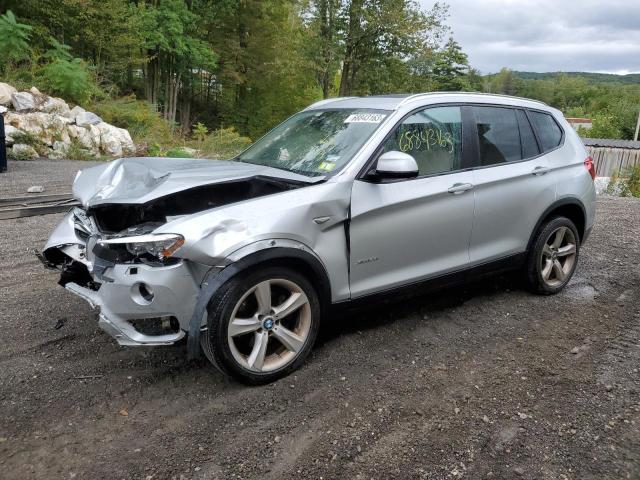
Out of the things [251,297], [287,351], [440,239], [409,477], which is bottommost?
[409,477]

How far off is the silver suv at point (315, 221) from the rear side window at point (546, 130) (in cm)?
1

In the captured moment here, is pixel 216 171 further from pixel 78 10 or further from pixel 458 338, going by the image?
pixel 78 10

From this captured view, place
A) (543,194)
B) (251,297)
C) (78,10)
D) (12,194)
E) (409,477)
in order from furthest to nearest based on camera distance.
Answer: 1. (78,10)
2. (12,194)
3. (543,194)
4. (251,297)
5. (409,477)

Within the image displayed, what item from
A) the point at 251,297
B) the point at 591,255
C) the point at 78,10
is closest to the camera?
the point at 251,297

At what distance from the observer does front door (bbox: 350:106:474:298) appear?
3416mm

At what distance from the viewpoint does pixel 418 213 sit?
3631mm

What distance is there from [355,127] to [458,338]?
5.74 feet

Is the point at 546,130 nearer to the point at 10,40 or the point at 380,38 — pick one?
the point at 10,40

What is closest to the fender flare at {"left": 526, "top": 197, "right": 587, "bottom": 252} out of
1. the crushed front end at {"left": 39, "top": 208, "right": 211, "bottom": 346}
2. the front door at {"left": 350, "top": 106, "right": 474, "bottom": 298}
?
the front door at {"left": 350, "top": 106, "right": 474, "bottom": 298}

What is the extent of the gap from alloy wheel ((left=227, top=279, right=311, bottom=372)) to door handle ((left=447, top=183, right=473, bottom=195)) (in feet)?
4.74

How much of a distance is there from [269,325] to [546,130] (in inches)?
127

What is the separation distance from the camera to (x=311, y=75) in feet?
96.5

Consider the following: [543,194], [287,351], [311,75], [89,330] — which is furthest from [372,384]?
[311,75]

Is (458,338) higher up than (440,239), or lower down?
lower down
